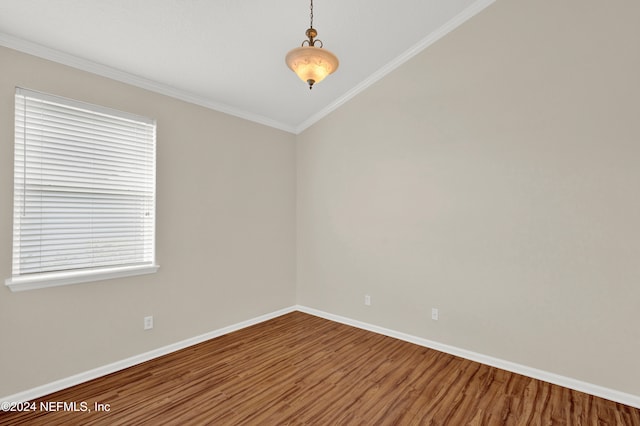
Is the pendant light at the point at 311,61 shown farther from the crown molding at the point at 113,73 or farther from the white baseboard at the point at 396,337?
the white baseboard at the point at 396,337

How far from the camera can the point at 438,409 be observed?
2.18 meters

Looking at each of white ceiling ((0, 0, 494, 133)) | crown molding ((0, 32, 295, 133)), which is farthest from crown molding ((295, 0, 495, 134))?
crown molding ((0, 32, 295, 133))

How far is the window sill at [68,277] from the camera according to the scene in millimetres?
2209

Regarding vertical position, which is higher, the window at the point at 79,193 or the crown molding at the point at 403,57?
the crown molding at the point at 403,57

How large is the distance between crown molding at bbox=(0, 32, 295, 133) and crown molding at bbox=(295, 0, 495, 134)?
87cm

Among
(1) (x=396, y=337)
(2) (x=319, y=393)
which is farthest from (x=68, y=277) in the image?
(1) (x=396, y=337)

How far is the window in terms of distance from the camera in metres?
2.27

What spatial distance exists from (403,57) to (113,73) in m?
2.96

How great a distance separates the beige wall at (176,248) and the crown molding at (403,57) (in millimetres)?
623

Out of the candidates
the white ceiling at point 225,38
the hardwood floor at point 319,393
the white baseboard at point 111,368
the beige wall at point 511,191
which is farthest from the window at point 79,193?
the beige wall at point 511,191

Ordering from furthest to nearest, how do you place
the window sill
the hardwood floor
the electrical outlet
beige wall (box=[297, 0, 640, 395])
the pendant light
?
the electrical outlet < beige wall (box=[297, 0, 640, 395]) < the window sill < the hardwood floor < the pendant light

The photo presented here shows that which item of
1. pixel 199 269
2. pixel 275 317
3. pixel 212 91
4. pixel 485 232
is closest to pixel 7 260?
pixel 199 269

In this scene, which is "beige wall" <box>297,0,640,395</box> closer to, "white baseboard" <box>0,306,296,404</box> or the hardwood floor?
the hardwood floor

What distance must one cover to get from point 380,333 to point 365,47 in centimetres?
325
